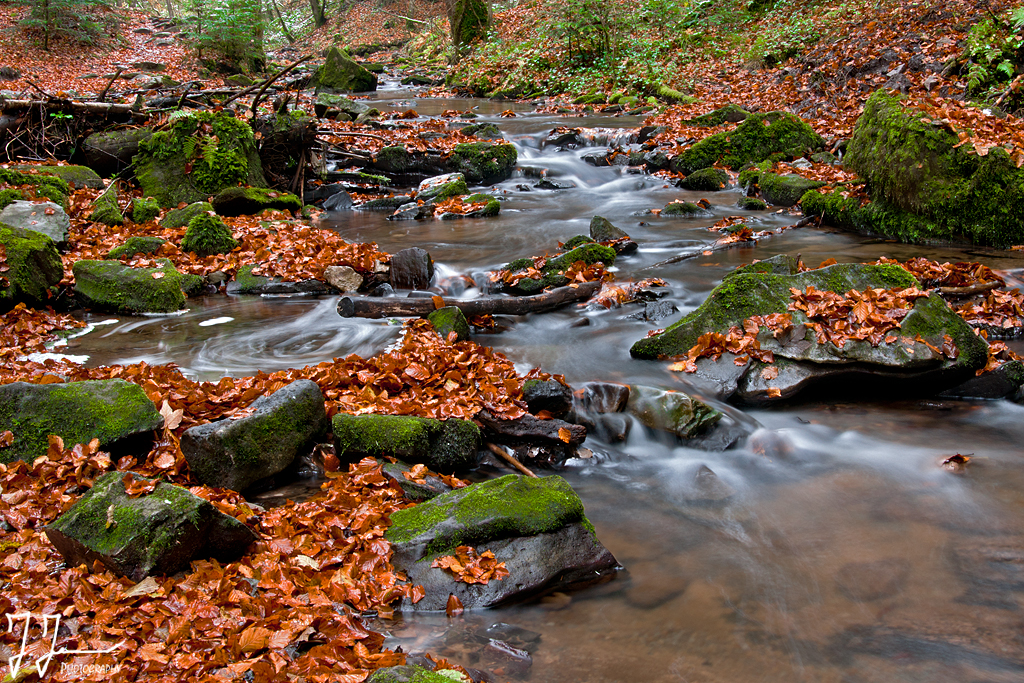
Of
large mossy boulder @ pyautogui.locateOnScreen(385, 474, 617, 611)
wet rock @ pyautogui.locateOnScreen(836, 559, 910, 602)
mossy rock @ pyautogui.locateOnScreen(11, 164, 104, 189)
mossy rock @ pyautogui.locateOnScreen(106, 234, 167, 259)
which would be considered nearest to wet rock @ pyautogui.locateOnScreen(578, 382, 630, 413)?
large mossy boulder @ pyautogui.locateOnScreen(385, 474, 617, 611)

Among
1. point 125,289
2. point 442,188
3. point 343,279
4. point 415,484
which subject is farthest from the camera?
point 442,188

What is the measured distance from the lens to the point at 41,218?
29.9 feet

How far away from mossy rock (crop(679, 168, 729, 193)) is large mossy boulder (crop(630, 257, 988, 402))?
7623 millimetres

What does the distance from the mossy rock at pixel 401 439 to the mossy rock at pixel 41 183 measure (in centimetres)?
859

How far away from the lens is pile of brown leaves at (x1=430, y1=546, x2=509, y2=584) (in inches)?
136

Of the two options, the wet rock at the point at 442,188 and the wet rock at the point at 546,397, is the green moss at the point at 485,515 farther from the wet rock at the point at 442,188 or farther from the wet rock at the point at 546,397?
the wet rock at the point at 442,188

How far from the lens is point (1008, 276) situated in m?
7.32

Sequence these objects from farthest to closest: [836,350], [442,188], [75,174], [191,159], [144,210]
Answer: [442,188], [191,159], [75,174], [144,210], [836,350]

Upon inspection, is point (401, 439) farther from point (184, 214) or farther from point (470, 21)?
point (470, 21)

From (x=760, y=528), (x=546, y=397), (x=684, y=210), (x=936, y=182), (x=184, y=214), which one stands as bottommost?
(x=760, y=528)

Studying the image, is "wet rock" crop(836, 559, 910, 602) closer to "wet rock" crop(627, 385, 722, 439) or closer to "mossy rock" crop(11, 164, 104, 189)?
"wet rock" crop(627, 385, 722, 439)

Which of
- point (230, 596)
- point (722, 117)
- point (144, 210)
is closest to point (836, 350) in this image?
point (230, 596)

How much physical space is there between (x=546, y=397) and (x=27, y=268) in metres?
6.40

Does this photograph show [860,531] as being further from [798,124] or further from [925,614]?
[798,124]
